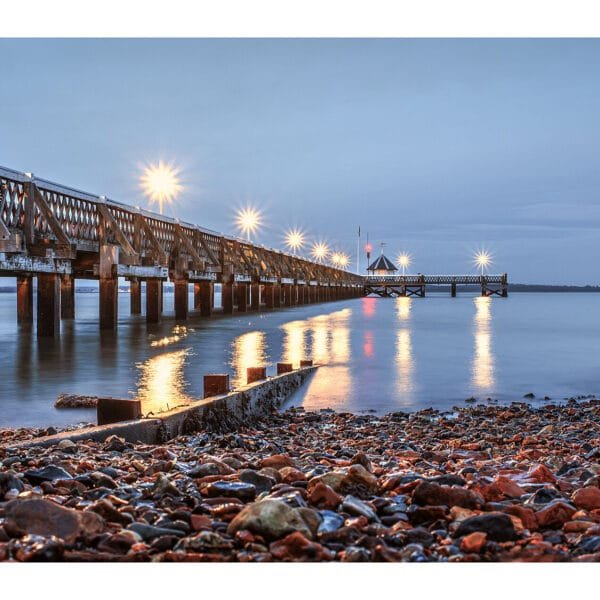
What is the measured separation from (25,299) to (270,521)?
117 ft

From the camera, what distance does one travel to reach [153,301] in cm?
3594

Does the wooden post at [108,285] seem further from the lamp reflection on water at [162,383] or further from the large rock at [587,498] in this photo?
the large rock at [587,498]

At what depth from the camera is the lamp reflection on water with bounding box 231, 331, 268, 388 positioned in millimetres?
17477

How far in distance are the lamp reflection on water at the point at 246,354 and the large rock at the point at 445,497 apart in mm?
10886

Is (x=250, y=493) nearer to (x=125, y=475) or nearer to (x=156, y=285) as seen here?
(x=125, y=475)

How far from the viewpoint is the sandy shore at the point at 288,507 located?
3.42 metres

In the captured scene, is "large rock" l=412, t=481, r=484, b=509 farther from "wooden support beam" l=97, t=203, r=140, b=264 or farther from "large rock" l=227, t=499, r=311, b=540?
"wooden support beam" l=97, t=203, r=140, b=264

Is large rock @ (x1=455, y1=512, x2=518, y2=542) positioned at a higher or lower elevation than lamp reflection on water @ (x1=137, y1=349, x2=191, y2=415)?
higher

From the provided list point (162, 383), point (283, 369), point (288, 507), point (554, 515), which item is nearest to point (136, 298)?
point (162, 383)

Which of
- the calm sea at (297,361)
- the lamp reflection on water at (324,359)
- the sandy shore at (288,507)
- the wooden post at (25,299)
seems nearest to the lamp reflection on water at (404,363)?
the calm sea at (297,361)

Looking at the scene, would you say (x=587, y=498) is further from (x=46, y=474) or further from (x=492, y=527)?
(x=46, y=474)

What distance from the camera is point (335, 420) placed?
10.4 metres

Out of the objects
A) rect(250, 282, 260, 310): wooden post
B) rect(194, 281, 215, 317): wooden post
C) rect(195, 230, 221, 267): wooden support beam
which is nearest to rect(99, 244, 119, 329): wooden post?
rect(195, 230, 221, 267): wooden support beam

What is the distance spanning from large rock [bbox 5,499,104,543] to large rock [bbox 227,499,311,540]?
30.1 inches
